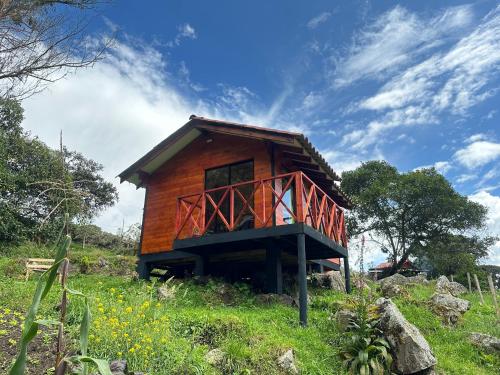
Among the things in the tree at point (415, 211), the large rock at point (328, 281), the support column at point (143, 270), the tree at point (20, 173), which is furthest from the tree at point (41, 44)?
the tree at point (415, 211)

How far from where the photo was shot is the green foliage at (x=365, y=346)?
628cm

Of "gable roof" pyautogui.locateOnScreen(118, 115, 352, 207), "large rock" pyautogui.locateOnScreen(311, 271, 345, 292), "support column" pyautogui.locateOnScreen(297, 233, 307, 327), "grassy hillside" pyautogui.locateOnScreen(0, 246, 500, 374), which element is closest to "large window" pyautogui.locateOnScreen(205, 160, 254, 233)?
"gable roof" pyautogui.locateOnScreen(118, 115, 352, 207)

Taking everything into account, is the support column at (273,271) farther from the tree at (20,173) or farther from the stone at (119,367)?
the tree at (20,173)

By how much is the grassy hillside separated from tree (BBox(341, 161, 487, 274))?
51.6 ft

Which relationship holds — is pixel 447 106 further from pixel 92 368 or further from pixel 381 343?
pixel 92 368

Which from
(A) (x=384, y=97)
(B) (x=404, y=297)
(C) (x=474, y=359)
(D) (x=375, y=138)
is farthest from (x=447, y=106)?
(C) (x=474, y=359)

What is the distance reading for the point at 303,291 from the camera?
337 inches

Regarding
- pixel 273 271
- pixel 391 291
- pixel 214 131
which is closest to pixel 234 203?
pixel 214 131

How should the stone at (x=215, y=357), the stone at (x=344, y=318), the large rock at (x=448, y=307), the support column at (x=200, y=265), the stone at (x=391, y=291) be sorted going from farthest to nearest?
the support column at (x=200, y=265) < the stone at (x=391, y=291) < the large rock at (x=448, y=307) < the stone at (x=344, y=318) < the stone at (x=215, y=357)

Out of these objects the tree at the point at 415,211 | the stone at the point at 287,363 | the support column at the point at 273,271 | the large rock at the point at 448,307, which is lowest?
the stone at the point at 287,363

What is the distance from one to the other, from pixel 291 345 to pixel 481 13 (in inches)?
350

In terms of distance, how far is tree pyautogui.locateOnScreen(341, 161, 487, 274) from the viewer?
83.5 ft

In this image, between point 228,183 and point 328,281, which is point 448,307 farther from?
point 228,183

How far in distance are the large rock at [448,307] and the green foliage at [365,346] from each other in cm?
338
